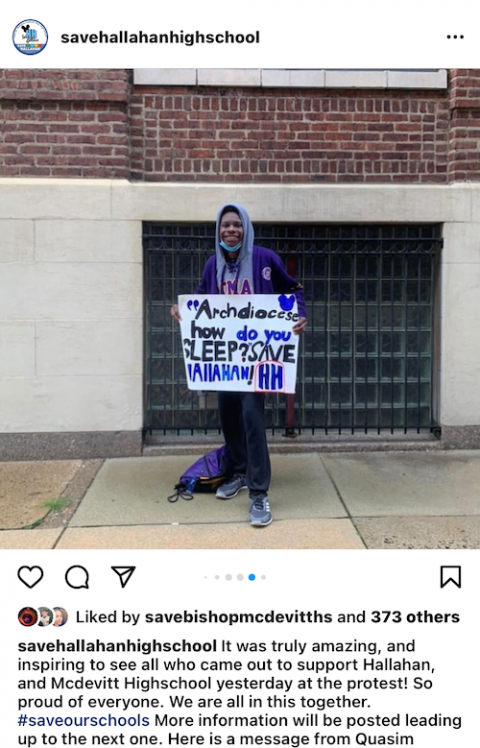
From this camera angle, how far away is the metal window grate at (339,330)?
572 centimetres

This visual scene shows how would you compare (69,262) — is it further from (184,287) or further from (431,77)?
(431,77)

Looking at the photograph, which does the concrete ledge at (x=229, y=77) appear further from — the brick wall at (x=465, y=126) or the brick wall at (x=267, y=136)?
the brick wall at (x=465, y=126)

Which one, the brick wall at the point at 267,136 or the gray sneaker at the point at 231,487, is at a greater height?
the brick wall at the point at 267,136

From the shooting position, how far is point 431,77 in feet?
18.6

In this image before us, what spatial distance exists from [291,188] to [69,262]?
2.03 metres

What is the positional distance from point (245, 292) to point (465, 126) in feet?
9.64

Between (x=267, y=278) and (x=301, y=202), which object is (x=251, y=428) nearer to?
(x=267, y=278)

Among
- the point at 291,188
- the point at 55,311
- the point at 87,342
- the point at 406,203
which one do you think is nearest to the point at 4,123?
the point at 55,311

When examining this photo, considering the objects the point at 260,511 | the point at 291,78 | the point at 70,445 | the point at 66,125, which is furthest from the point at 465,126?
the point at 70,445

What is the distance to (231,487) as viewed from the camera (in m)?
4.55

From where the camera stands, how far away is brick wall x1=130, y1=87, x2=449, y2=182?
221 inches

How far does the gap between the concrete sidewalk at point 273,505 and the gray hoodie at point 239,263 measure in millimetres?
1558

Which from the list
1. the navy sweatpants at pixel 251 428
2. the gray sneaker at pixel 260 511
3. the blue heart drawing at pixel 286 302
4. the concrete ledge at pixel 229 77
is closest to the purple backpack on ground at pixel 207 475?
the navy sweatpants at pixel 251 428
